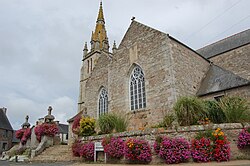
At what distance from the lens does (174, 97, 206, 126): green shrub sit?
7602 millimetres

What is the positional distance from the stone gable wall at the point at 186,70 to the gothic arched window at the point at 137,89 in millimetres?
2649

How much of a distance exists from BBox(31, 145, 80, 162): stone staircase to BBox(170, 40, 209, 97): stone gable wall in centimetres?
758

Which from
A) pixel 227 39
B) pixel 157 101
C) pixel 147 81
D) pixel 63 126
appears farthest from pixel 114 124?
pixel 63 126

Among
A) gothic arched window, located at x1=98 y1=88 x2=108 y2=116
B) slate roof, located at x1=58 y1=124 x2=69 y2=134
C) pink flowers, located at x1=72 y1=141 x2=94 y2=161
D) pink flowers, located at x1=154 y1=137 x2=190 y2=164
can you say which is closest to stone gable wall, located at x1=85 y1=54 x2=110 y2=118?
gothic arched window, located at x1=98 y1=88 x2=108 y2=116

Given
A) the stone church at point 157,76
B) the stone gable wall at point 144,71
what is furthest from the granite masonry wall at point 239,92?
the stone gable wall at point 144,71

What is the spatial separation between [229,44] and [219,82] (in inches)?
356

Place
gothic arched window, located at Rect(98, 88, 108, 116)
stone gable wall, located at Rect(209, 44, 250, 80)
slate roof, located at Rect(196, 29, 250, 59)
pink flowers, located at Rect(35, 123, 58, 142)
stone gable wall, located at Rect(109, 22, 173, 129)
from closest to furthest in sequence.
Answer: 1. stone gable wall, located at Rect(109, 22, 173, 129)
2. pink flowers, located at Rect(35, 123, 58, 142)
3. stone gable wall, located at Rect(209, 44, 250, 80)
4. gothic arched window, located at Rect(98, 88, 108, 116)
5. slate roof, located at Rect(196, 29, 250, 59)

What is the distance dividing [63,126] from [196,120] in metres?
40.6

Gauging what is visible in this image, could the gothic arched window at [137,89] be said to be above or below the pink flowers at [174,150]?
above

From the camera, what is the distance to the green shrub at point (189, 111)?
7602 millimetres

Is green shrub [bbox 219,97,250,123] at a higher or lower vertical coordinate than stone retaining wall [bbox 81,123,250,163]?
higher

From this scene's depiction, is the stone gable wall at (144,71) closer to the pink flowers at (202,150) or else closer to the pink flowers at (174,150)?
the pink flowers at (174,150)

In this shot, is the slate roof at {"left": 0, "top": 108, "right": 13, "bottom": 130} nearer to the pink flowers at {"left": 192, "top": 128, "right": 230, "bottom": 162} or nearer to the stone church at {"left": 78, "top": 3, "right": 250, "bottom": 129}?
the stone church at {"left": 78, "top": 3, "right": 250, "bottom": 129}

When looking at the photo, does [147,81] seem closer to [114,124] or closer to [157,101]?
[157,101]
